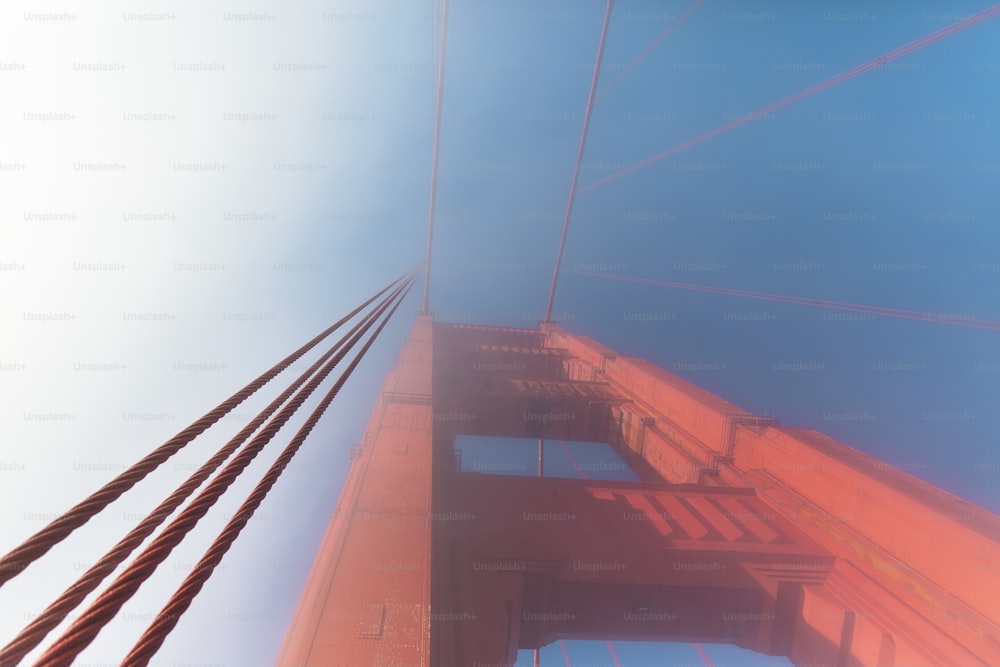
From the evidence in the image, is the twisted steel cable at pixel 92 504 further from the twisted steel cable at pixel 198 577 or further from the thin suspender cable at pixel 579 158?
the thin suspender cable at pixel 579 158

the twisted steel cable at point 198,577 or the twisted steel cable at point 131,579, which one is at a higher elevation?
the twisted steel cable at point 131,579

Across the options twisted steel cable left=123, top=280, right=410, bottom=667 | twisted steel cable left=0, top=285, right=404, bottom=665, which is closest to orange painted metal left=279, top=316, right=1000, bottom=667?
twisted steel cable left=123, top=280, right=410, bottom=667

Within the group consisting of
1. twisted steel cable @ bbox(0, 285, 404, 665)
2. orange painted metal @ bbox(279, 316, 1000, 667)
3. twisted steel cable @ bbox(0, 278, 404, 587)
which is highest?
twisted steel cable @ bbox(0, 278, 404, 587)

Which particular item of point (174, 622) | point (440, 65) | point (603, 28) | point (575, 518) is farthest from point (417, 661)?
point (603, 28)

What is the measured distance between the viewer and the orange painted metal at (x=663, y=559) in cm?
337

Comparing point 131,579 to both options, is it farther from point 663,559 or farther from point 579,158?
point 579,158

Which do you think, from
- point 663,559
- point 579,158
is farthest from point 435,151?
point 663,559

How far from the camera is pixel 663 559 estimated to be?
484cm

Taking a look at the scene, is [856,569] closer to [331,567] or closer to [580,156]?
[331,567]

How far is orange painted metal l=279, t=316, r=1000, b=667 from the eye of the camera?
3.37 meters

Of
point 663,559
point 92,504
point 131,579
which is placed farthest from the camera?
point 663,559

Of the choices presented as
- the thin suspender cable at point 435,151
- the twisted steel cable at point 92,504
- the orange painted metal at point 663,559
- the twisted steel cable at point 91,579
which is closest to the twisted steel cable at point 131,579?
the twisted steel cable at point 91,579

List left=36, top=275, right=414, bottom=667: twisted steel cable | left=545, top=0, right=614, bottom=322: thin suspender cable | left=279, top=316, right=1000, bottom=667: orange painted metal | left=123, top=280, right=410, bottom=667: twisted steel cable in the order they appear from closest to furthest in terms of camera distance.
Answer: left=36, top=275, right=414, bottom=667: twisted steel cable < left=123, top=280, right=410, bottom=667: twisted steel cable < left=279, top=316, right=1000, bottom=667: orange painted metal < left=545, top=0, right=614, bottom=322: thin suspender cable

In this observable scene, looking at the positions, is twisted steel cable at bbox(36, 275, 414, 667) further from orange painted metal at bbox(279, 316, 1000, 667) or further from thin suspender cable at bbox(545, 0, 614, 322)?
thin suspender cable at bbox(545, 0, 614, 322)
